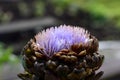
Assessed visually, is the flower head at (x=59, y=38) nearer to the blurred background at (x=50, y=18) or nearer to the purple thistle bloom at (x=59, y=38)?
the purple thistle bloom at (x=59, y=38)

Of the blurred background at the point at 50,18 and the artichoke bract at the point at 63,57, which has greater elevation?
the blurred background at the point at 50,18

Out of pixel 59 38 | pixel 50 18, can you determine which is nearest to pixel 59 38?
pixel 59 38

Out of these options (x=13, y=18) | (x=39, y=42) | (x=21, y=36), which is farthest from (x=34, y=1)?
(x=39, y=42)

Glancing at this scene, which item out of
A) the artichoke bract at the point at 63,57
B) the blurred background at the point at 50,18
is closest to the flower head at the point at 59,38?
the artichoke bract at the point at 63,57

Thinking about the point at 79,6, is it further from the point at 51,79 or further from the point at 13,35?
the point at 51,79

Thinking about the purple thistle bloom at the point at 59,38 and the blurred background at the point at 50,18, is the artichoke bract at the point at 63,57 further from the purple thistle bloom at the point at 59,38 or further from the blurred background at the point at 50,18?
the blurred background at the point at 50,18

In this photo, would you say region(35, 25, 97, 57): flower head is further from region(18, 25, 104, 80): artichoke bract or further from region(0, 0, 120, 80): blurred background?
region(0, 0, 120, 80): blurred background

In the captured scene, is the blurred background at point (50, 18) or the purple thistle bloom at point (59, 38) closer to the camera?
the purple thistle bloom at point (59, 38)
